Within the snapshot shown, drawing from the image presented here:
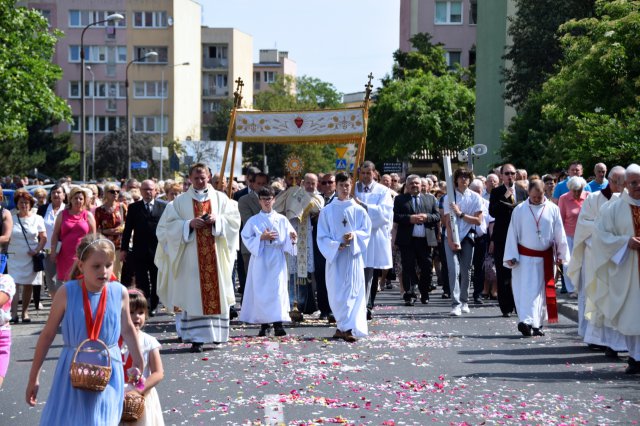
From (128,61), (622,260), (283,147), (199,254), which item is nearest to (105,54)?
(128,61)

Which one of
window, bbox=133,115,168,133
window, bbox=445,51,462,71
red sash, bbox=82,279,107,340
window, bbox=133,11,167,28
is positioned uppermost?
window, bbox=133,11,167,28

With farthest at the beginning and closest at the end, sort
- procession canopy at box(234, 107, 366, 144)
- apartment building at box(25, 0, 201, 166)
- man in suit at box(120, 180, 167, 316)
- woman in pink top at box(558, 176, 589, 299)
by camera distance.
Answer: apartment building at box(25, 0, 201, 166)
woman in pink top at box(558, 176, 589, 299)
procession canopy at box(234, 107, 366, 144)
man in suit at box(120, 180, 167, 316)

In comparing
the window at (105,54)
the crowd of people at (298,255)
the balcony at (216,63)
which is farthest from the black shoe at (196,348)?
the balcony at (216,63)

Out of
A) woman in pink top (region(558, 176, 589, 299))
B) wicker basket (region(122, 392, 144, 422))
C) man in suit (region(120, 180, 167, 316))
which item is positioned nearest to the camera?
wicker basket (region(122, 392, 144, 422))

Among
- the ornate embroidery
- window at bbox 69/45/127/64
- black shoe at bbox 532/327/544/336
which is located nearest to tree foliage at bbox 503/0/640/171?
black shoe at bbox 532/327/544/336

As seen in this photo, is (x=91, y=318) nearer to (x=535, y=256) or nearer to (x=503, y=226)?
(x=535, y=256)

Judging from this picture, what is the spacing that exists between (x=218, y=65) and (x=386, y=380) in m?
101

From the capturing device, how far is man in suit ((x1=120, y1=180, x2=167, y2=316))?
1731 centimetres

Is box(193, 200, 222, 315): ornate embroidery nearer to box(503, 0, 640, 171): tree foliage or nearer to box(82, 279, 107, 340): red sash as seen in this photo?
box(82, 279, 107, 340): red sash

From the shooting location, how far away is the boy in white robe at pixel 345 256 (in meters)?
14.4

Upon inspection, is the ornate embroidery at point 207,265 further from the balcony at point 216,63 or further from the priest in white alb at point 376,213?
the balcony at point 216,63

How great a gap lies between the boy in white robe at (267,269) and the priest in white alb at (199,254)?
2.65 ft

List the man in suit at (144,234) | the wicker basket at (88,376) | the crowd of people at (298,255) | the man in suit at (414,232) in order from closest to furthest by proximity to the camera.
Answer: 1. the wicker basket at (88,376)
2. the crowd of people at (298,255)
3. the man in suit at (144,234)
4. the man in suit at (414,232)

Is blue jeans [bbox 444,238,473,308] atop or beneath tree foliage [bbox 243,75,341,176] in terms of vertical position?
beneath
